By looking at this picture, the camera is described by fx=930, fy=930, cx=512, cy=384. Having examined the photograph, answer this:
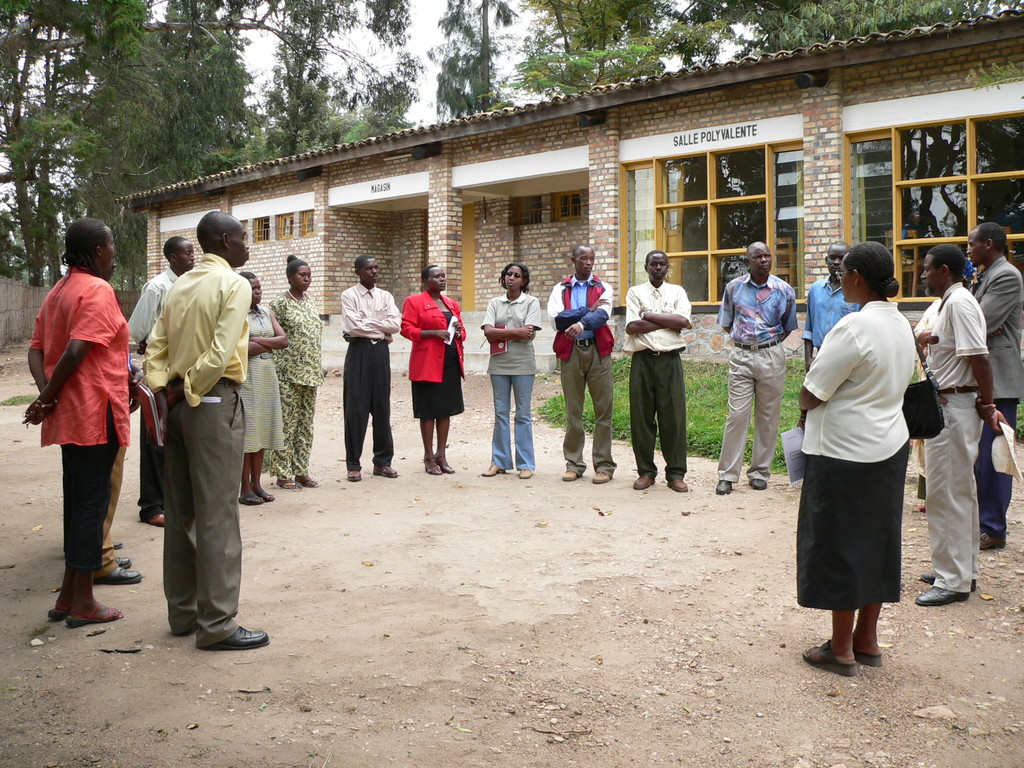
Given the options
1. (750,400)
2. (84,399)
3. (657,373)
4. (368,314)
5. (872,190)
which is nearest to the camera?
(84,399)

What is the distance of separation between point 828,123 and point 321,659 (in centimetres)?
1137

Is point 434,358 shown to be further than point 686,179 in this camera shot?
No

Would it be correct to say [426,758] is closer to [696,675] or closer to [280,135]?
[696,675]

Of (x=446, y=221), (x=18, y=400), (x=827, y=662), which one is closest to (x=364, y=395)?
(x=827, y=662)

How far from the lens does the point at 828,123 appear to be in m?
12.9

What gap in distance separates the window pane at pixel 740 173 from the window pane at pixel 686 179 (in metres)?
0.25

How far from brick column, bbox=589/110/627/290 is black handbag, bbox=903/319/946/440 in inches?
444

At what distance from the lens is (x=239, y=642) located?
409 centimetres

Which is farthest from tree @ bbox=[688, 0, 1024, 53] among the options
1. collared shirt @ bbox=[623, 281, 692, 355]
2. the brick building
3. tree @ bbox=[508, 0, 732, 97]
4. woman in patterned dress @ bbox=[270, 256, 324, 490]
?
woman in patterned dress @ bbox=[270, 256, 324, 490]

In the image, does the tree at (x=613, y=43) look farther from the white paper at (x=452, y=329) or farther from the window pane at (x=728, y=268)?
the white paper at (x=452, y=329)

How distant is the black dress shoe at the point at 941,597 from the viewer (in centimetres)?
473

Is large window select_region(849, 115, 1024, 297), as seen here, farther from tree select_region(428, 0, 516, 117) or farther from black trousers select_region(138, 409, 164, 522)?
tree select_region(428, 0, 516, 117)

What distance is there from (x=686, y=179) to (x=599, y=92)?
6.34 ft

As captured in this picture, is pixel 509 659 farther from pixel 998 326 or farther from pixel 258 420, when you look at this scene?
pixel 258 420
